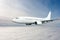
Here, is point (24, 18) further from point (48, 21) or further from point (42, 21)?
point (48, 21)

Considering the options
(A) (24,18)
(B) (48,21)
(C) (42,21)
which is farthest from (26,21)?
(B) (48,21)

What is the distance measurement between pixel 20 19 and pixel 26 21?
2.37 feet

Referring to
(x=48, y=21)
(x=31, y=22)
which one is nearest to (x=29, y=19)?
(x=31, y=22)

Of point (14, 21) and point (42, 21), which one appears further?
point (42, 21)

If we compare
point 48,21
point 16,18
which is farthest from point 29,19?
point 48,21

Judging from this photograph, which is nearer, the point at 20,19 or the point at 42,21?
the point at 20,19

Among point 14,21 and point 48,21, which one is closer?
point 14,21

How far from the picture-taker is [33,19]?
1271 cm

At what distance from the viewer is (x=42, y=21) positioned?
1301 cm

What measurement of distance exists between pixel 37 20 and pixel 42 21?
677 millimetres

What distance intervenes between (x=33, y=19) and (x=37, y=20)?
501 mm

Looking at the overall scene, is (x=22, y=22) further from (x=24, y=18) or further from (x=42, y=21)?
(x=42, y=21)

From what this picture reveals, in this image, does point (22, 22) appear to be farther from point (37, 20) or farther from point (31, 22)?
point (37, 20)

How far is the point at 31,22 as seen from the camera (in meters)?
12.4
